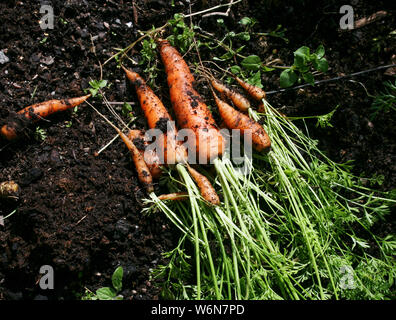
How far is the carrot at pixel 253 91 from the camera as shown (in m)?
2.32

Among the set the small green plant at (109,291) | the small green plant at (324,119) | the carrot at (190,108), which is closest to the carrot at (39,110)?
the carrot at (190,108)

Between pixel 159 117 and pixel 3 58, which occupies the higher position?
pixel 3 58

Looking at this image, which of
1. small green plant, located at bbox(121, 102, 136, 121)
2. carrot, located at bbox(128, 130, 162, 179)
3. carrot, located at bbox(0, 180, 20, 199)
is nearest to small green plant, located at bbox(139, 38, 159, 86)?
small green plant, located at bbox(121, 102, 136, 121)

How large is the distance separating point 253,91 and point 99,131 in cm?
106

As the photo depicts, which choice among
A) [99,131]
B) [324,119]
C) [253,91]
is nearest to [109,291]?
[99,131]

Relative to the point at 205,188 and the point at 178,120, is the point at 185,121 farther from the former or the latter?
the point at 205,188

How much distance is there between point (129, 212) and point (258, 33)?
1546 mm

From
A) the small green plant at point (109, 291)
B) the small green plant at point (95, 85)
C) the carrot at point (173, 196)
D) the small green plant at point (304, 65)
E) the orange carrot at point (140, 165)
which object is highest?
the small green plant at point (304, 65)

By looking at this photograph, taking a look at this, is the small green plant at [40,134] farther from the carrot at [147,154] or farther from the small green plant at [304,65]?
the small green plant at [304,65]

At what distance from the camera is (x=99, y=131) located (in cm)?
228

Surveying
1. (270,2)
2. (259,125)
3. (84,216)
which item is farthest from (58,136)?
(270,2)

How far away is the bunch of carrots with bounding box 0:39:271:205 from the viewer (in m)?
2.14

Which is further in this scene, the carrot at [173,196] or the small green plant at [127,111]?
the small green plant at [127,111]
